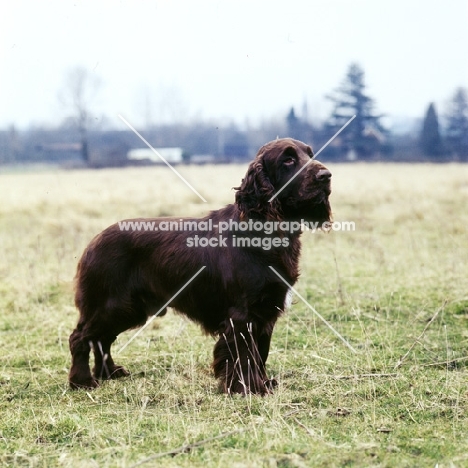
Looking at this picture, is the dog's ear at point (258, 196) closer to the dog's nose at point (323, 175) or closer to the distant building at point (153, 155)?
the dog's nose at point (323, 175)

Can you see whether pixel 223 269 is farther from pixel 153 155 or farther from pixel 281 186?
pixel 153 155

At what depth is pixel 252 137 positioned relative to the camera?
12742 millimetres

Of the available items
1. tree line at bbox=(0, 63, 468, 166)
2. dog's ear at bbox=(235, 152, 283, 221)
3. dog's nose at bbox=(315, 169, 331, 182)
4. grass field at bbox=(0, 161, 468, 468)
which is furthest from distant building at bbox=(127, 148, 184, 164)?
dog's nose at bbox=(315, 169, 331, 182)

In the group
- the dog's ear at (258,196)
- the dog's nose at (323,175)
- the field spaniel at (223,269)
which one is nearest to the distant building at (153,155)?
the field spaniel at (223,269)

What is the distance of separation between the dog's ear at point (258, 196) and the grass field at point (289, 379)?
1.08 meters

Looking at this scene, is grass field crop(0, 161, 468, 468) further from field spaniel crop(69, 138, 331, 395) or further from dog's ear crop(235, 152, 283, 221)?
dog's ear crop(235, 152, 283, 221)

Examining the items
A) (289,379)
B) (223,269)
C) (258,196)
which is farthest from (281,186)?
(289,379)

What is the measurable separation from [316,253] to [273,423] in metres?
6.14

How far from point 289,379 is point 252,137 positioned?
344 inches

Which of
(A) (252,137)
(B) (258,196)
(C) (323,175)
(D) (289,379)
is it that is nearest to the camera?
(C) (323,175)

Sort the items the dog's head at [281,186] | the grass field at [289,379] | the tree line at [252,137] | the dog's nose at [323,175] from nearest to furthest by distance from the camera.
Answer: the grass field at [289,379] → the dog's nose at [323,175] → the dog's head at [281,186] → the tree line at [252,137]

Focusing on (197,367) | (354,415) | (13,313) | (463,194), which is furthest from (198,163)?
(354,415)

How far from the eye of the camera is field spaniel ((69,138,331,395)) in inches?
169

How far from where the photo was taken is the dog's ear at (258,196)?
4.31 meters
